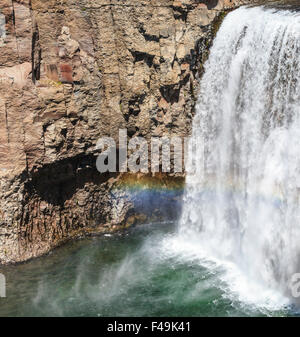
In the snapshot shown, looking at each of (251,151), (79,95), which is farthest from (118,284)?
(79,95)

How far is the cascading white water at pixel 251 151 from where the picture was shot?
1298 cm

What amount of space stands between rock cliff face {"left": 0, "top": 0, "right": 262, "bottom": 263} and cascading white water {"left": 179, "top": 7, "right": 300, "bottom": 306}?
4.36 ft

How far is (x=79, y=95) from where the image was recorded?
51.8 feet

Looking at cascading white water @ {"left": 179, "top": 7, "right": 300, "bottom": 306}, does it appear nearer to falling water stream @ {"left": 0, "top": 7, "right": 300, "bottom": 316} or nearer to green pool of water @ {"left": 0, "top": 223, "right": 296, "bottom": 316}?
falling water stream @ {"left": 0, "top": 7, "right": 300, "bottom": 316}

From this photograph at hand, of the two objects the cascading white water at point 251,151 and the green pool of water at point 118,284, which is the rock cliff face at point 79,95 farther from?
the cascading white water at point 251,151

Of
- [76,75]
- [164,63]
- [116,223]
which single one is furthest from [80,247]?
[164,63]

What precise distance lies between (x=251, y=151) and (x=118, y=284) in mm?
6126

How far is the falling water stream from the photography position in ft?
42.1

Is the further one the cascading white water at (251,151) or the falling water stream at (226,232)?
the cascading white water at (251,151)

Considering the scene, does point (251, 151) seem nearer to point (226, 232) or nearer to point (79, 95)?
point (226, 232)

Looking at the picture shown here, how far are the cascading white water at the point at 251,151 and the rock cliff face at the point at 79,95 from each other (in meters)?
1.33

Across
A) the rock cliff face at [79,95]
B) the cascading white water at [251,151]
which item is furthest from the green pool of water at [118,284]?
the cascading white water at [251,151]

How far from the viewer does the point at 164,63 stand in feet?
54.0
